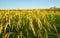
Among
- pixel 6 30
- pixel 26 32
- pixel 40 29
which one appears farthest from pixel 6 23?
pixel 40 29

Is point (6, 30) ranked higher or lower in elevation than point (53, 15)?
lower

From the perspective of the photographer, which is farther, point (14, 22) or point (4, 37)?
point (14, 22)

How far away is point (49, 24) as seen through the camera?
145cm

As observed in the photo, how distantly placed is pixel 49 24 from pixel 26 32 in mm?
194

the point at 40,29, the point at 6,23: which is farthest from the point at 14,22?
the point at 40,29

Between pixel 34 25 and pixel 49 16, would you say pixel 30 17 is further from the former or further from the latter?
pixel 49 16

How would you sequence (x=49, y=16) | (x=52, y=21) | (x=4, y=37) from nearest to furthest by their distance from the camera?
(x=4, y=37)
(x=52, y=21)
(x=49, y=16)

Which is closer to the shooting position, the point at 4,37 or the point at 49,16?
the point at 4,37

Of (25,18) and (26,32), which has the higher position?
(25,18)

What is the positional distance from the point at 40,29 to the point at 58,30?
15 cm

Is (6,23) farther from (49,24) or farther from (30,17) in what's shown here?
(49,24)

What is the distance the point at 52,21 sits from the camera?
151 centimetres

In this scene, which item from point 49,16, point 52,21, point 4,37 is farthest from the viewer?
point 49,16

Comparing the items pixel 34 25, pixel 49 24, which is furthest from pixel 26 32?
pixel 49 24
